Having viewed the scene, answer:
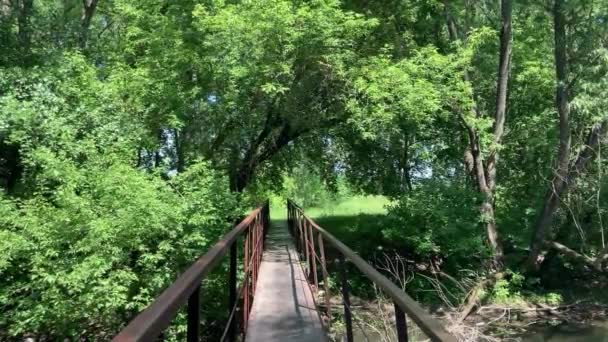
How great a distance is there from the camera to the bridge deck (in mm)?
5047

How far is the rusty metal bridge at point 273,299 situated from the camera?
1.61m

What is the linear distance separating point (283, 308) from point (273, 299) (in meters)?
0.59

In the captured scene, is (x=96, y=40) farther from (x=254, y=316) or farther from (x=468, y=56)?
(x=254, y=316)

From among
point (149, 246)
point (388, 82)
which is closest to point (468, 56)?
point (388, 82)

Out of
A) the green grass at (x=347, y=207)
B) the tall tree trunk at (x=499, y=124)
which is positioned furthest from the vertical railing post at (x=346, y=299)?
the green grass at (x=347, y=207)

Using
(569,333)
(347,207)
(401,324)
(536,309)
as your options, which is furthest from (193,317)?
(347,207)

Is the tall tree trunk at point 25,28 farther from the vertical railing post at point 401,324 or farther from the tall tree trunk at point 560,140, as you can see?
the vertical railing post at point 401,324

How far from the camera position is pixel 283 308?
20.3 feet

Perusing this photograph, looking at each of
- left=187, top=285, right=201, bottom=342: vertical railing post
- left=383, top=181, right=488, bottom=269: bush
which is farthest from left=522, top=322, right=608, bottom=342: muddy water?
left=187, top=285, right=201, bottom=342: vertical railing post

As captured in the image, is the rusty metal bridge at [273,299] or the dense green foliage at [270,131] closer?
the rusty metal bridge at [273,299]

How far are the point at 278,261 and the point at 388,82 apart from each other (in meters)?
5.00

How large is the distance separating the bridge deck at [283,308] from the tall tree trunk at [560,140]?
857 cm

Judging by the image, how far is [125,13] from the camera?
15875mm

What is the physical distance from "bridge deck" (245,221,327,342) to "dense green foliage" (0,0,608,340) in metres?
2.51
